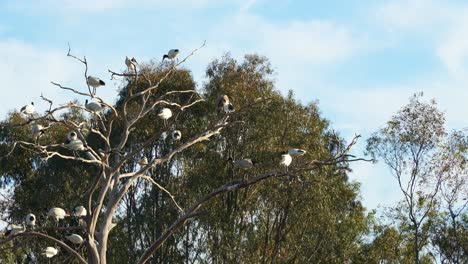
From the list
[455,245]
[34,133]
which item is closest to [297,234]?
[455,245]

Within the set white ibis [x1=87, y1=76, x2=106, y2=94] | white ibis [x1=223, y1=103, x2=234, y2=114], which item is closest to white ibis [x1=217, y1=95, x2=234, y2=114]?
white ibis [x1=223, y1=103, x2=234, y2=114]

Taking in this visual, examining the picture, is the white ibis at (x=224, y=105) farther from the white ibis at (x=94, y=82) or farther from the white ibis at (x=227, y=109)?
the white ibis at (x=94, y=82)

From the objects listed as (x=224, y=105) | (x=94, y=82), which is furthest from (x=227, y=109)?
(x=94, y=82)

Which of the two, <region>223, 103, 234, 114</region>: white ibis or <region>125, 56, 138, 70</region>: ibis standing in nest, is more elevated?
<region>125, 56, 138, 70</region>: ibis standing in nest

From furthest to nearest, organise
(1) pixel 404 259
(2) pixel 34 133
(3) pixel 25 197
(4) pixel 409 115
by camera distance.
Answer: (1) pixel 404 259, (3) pixel 25 197, (4) pixel 409 115, (2) pixel 34 133

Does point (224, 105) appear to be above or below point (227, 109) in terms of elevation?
above

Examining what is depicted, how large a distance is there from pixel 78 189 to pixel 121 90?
3672mm

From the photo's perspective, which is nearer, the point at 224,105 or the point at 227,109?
the point at 227,109

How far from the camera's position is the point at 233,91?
80.5ft

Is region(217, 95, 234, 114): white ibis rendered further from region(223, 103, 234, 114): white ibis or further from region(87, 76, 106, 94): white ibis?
region(87, 76, 106, 94): white ibis

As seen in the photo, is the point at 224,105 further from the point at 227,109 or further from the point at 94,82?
the point at 94,82

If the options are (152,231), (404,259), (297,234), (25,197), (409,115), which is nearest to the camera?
(297,234)

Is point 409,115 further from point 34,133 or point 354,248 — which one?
point 34,133

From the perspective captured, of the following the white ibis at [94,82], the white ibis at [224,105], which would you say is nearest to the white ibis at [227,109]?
the white ibis at [224,105]
